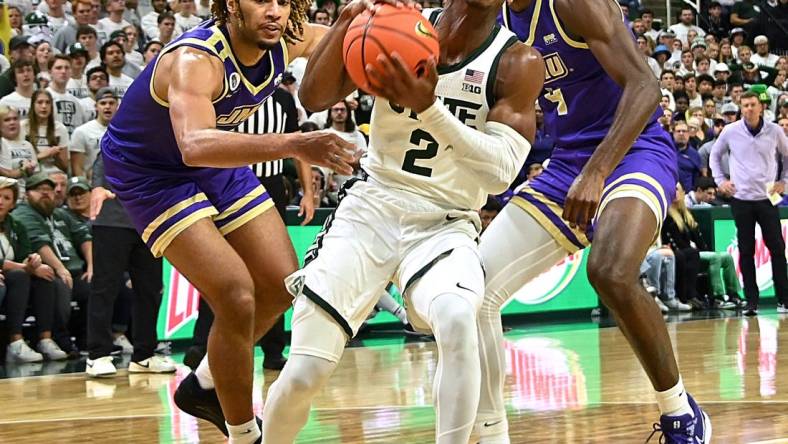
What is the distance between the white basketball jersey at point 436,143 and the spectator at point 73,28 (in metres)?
8.70

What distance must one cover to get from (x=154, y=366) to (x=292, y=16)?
13.5 feet

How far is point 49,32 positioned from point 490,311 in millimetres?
8961

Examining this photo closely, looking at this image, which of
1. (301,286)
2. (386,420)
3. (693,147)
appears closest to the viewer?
(301,286)

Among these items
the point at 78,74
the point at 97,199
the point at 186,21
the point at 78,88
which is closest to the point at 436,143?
the point at 97,199

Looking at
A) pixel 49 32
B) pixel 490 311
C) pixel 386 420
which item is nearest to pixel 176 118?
pixel 490 311

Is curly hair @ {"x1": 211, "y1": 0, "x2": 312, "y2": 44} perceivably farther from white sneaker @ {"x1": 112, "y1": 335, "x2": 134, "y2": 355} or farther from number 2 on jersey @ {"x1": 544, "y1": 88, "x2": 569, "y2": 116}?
white sneaker @ {"x1": 112, "y1": 335, "x2": 134, "y2": 355}

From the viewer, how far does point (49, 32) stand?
1216cm

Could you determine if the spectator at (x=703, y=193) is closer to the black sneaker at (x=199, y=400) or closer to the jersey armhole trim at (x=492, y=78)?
the black sneaker at (x=199, y=400)

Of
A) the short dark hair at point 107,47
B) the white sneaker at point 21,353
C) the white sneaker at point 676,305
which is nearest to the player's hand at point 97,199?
the white sneaker at point 21,353

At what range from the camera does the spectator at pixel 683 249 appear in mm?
12922

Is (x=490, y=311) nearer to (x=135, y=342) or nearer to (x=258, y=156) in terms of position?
(x=258, y=156)

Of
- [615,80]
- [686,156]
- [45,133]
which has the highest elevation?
[615,80]

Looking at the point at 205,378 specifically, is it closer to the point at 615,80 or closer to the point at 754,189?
the point at 615,80

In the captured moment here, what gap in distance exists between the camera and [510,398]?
6.53 metres
